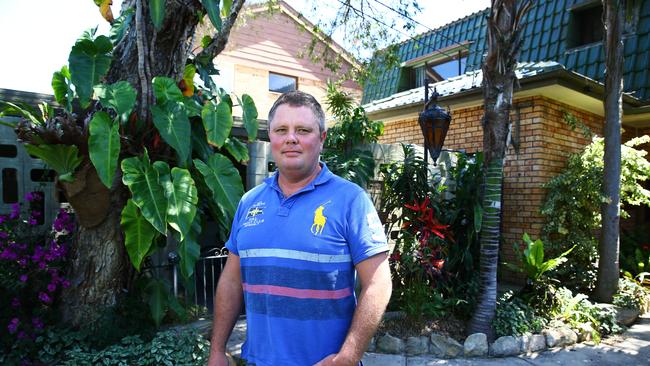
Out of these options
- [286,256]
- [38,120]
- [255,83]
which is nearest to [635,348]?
[286,256]

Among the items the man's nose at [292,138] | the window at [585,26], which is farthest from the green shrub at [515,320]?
the window at [585,26]

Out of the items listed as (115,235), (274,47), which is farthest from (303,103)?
(274,47)

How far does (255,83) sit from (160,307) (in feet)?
41.0

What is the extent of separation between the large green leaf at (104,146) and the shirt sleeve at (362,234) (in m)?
1.93

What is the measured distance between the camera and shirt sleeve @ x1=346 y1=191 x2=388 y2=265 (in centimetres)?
158

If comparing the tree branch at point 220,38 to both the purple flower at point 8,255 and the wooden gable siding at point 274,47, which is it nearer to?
the purple flower at point 8,255

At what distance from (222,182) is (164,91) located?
0.85m

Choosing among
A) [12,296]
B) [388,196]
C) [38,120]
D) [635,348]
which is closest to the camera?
[38,120]

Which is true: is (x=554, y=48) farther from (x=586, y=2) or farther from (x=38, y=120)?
(x=38, y=120)

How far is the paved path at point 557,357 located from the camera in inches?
155

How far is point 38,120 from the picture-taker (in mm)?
3277

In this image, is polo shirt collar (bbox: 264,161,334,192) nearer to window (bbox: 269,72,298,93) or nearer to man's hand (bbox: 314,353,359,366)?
man's hand (bbox: 314,353,359,366)

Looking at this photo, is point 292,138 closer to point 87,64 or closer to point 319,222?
point 319,222

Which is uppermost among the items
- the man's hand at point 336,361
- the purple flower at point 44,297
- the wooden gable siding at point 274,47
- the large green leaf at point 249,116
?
the wooden gable siding at point 274,47
